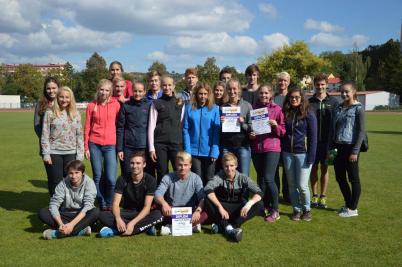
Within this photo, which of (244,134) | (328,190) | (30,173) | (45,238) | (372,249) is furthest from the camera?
(30,173)

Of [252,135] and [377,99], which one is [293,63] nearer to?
[377,99]

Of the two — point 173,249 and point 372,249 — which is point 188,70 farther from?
point 372,249

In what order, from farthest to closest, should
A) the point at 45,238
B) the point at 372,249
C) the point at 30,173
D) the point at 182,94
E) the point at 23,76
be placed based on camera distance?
the point at 23,76
the point at 30,173
the point at 182,94
the point at 45,238
the point at 372,249

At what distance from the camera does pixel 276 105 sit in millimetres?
6270

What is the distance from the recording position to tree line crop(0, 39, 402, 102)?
6612 centimetres

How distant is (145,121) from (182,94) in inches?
36.7

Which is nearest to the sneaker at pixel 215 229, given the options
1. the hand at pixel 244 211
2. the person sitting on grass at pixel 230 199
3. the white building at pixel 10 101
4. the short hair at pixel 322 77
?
the person sitting on grass at pixel 230 199

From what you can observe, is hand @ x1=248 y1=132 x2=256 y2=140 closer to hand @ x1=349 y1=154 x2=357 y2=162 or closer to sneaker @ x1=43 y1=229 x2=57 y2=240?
hand @ x1=349 y1=154 x2=357 y2=162

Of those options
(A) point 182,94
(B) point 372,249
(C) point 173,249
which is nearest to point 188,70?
(A) point 182,94

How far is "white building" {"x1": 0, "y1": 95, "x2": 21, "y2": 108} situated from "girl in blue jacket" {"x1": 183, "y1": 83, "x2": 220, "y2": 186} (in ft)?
294

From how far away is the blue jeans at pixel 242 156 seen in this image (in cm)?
623

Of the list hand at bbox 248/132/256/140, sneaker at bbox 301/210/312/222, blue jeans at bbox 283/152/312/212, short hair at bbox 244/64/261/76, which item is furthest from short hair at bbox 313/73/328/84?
sneaker at bbox 301/210/312/222

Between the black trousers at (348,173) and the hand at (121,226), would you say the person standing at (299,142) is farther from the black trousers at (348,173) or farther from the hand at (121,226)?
the hand at (121,226)

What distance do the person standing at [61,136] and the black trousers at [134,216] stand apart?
1160mm
